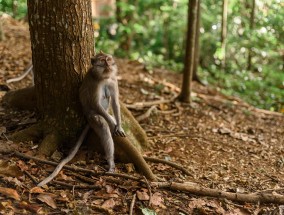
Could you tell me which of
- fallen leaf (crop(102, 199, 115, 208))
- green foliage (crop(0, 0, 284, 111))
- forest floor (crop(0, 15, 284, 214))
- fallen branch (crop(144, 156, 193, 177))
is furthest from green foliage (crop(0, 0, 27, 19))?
fallen leaf (crop(102, 199, 115, 208))

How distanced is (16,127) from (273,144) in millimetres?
4931

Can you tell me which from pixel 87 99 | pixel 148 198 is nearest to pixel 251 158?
pixel 148 198

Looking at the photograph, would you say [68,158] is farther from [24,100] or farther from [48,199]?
[24,100]

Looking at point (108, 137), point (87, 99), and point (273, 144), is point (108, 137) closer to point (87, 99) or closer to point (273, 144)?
point (87, 99)

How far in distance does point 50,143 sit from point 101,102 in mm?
908

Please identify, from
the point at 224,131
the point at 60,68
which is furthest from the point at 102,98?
the point at 224,131

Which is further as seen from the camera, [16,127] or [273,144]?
[273,144]

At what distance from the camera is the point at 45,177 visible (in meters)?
4.64

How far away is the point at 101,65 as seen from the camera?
16.4ft

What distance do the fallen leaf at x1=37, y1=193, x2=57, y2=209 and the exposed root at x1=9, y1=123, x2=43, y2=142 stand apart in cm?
132

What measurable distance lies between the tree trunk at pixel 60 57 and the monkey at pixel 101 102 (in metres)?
0.21

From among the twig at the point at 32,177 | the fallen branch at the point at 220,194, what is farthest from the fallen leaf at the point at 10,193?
the fallen branch at the point at 220,194

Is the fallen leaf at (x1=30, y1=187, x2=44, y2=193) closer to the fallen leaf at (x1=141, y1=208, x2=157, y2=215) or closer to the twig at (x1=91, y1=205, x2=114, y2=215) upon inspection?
the twig at (x1=91, y1=205, x2=114, y2=215)

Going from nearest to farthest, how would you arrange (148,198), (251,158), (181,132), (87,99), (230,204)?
(148,198)
(230,204)
(87,99)
(251,158)
(181,132)
